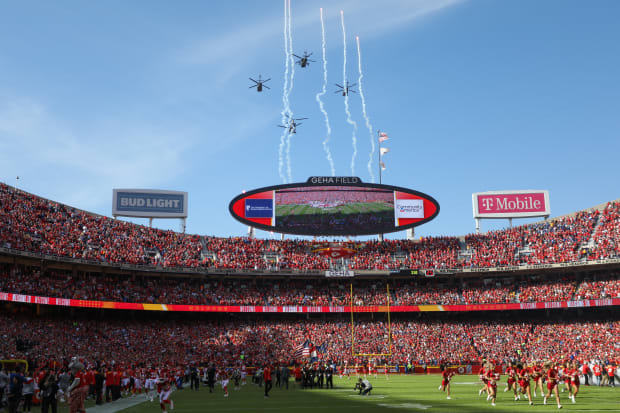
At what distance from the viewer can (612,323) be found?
5384cm

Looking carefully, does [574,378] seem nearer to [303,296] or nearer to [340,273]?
[340,273]

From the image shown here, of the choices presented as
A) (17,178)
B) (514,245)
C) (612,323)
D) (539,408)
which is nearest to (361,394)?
(539,408)

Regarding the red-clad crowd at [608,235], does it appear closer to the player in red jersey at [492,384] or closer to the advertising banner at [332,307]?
the advertising banner at [332,307]

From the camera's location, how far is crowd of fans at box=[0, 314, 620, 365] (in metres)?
49.8

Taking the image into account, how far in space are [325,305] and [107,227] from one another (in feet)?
80.3

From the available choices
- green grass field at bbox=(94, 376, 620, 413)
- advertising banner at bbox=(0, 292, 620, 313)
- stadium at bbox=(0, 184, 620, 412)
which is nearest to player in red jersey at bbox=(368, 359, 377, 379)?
stadium at bbox=(0, 184, 620, 412)

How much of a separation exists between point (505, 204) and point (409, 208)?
13.8m

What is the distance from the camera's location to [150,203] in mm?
68750

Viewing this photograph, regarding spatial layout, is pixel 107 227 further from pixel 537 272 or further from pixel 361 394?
pixel 537 272

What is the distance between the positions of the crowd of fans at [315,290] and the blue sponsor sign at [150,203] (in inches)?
424

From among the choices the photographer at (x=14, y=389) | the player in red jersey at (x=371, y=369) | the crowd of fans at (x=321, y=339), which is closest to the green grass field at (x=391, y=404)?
the photographer at (x=14, y=389)

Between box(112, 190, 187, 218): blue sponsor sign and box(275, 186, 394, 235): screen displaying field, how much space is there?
12.8m

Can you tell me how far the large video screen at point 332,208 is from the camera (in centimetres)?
6581

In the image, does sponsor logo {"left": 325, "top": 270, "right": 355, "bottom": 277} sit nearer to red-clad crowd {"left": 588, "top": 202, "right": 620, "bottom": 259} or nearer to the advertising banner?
the advertising banner
